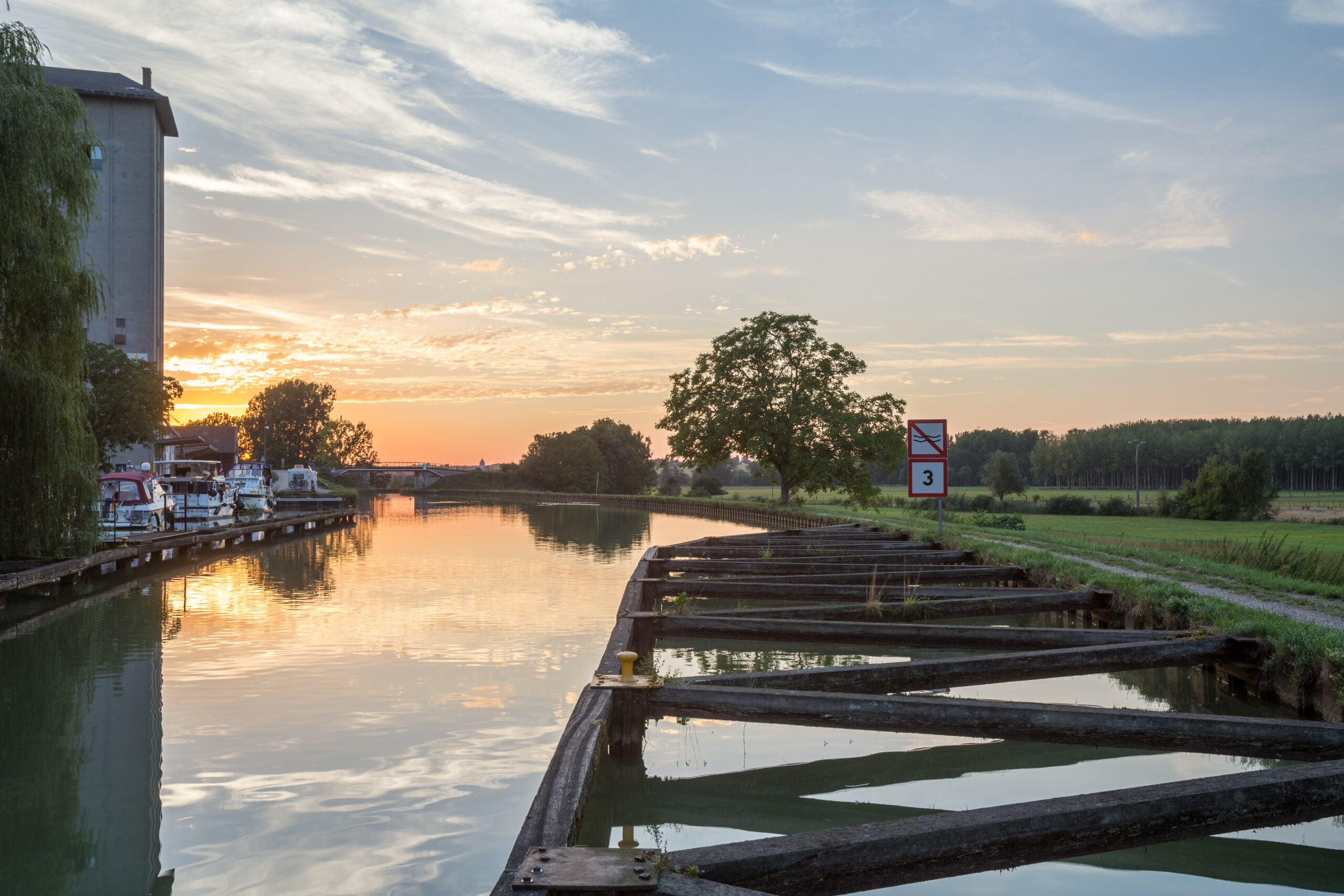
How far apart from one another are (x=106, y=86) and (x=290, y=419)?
7982 cm

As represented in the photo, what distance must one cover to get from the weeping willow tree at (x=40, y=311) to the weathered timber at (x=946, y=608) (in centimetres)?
1061

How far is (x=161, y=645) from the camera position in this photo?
11586 mm

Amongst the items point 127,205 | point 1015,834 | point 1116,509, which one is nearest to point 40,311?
point 1015,834

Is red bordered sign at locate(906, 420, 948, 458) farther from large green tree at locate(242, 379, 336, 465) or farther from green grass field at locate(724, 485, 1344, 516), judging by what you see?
large green tree at locate(242, 379, 336, 465)

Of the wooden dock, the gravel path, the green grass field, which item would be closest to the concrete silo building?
the wooden dock

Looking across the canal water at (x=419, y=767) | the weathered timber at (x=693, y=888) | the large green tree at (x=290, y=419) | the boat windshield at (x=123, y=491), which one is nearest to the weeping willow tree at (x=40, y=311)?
the canal water at (x=419, y=767)

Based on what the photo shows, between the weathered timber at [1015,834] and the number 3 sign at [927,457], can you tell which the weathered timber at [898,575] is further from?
the weathered timber at [1015,834]

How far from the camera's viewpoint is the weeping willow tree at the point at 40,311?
13.4m

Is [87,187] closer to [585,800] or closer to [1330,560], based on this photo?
[585,800]

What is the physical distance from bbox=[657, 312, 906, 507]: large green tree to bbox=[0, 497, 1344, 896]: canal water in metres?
27.3

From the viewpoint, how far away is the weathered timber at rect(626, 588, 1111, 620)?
31.9 feet

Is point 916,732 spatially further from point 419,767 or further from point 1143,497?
point 1143,497

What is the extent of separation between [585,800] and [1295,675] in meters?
6.23

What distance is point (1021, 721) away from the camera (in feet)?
17.4
